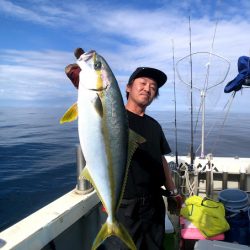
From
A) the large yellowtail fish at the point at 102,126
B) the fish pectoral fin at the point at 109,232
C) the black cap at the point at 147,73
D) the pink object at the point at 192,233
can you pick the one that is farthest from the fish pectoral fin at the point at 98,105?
the pink object at the point at 192,233

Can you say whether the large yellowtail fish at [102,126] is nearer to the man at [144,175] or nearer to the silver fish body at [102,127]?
the silver fish body at [102,127]

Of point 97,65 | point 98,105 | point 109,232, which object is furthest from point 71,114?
point 109,232

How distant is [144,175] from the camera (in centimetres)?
289

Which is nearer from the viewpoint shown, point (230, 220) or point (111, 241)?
point (111, 241)

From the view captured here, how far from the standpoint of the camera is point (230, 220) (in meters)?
4.68

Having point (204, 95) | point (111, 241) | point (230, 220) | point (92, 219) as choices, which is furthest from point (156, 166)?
point (204, 95)

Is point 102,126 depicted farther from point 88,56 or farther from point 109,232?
point 109,232

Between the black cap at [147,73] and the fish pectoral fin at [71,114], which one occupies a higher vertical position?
the black cap at [147,73]

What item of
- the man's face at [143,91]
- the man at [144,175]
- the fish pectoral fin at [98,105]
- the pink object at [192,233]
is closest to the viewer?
the fish pectoral fin at [98,105]

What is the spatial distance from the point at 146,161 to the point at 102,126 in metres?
1.15

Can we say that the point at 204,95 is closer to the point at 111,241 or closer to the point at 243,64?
the point at 243,64

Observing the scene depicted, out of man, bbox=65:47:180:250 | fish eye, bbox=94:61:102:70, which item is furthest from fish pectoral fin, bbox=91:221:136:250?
fish eye, bbox=94:61:102:70

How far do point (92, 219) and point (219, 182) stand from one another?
3863mm

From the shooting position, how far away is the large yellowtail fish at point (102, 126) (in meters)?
1.90
